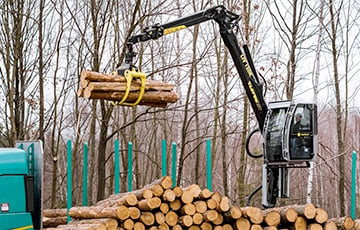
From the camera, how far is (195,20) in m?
10.2

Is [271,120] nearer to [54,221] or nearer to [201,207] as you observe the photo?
[201,207]

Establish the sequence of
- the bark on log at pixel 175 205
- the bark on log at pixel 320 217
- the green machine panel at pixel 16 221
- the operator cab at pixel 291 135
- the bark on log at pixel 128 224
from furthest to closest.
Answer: the operator cab at pixel 291 135
the bark on log at pixel 175 205
the bark on log at pixel 128 224
the bark on log at pixel 320 217
the green machine panel at pixel 16 221

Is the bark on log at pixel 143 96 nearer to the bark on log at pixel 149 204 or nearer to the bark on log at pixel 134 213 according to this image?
the bark on log at pixel 149 204

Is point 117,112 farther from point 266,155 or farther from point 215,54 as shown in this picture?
point 266,155

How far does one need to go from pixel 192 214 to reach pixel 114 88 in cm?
222

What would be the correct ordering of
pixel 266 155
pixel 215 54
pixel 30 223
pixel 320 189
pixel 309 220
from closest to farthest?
pixel 30 223 < pixel 309 220 < pixel 266 155 < pixel 215 54 < pixel 320 189

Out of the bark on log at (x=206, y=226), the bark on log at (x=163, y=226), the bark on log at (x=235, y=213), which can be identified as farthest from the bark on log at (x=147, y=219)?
the bark on log at (x=235, y=213)

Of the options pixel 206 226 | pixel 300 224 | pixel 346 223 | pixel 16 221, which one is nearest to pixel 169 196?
pixel 206 226

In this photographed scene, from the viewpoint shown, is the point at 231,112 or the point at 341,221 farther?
the point at 231,112

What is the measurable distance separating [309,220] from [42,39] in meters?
10.7

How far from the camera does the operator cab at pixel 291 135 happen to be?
986cm

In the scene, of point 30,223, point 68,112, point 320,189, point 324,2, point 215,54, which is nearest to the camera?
point 30,223

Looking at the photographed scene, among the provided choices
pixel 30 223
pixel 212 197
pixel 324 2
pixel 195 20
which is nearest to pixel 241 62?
pixel 195 20

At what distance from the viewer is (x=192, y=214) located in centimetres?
887
